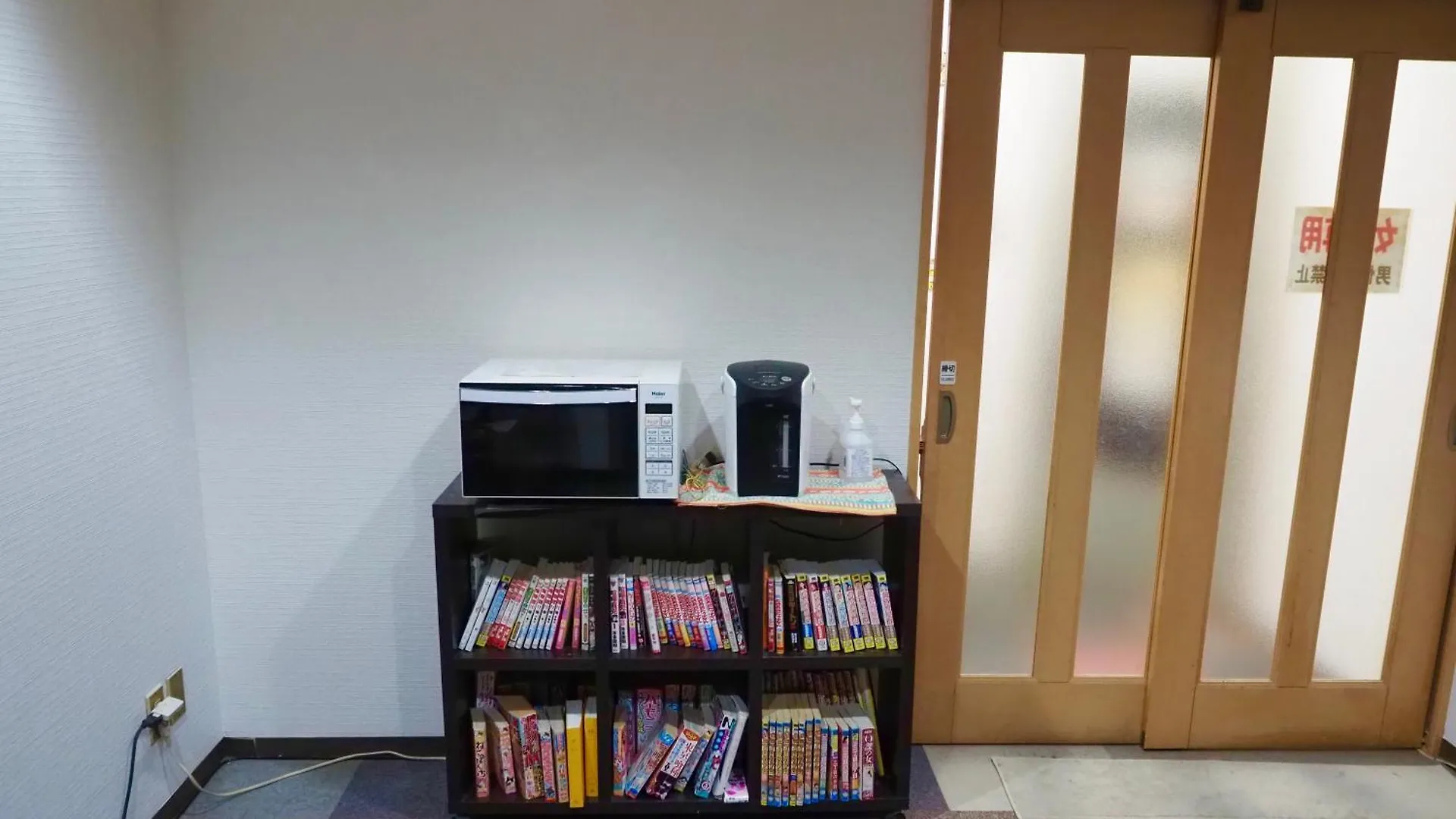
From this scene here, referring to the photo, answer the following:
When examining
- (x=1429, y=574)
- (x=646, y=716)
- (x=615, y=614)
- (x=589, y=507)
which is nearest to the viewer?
(x=589, y=507)

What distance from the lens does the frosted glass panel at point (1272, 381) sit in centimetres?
216

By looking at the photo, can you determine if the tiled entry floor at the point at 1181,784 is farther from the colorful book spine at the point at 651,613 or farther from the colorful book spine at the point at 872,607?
the colorful book spine at the point at 651,613

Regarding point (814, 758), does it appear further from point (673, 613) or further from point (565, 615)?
point (565, 615)

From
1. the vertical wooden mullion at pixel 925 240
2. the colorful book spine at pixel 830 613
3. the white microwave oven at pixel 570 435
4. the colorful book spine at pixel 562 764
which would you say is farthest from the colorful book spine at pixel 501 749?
the vertical wooden mullion at pixel 925 240

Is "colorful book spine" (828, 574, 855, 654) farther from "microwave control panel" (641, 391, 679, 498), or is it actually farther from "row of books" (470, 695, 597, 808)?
"row of books" (470, 695, 597, 808)

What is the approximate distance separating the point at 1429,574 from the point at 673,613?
209 cm

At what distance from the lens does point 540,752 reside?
6.79 ft

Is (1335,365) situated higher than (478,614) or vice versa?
(1335,365)

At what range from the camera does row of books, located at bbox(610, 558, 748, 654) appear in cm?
204

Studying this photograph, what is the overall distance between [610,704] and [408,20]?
1694 millimetres

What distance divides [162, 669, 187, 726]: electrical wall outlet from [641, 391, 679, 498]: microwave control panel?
1288 millimetres

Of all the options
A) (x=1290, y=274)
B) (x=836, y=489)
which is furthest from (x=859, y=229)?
(x=1290, y=274)

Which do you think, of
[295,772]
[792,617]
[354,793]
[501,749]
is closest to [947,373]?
[792,617]

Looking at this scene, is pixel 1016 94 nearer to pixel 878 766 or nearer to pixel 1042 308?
pixel 1042 308
